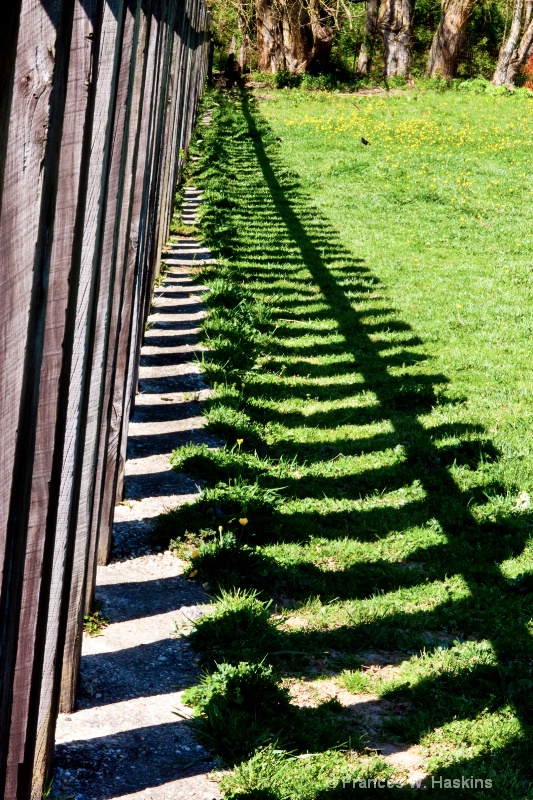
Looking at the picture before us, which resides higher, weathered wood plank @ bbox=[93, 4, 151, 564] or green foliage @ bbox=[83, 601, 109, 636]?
weathered wood plank @ bbox=[93, 4, 151, 564]

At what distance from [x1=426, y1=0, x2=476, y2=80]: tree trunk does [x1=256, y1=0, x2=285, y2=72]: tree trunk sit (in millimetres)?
5421

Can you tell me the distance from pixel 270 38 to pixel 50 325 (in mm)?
33567

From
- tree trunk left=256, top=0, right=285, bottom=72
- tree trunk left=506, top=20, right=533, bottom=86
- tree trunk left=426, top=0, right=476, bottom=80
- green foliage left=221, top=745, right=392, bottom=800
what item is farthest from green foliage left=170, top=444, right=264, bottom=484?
tree trunk left=426, top=0, right=476, bottom=80

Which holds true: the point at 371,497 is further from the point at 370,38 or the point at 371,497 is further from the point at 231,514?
the point at 370,38

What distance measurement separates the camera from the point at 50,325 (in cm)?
185

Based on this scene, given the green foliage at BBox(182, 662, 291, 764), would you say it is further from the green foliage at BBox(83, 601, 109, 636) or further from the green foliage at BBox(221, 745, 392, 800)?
the green foliage at BBox(83, 601, 109, 636)

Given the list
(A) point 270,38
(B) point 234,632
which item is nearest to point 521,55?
(A) point 270,38

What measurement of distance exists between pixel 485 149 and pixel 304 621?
15.2 m

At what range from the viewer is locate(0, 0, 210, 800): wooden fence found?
152 cm

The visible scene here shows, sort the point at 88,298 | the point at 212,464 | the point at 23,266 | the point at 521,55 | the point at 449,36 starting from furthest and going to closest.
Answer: the point at 521,55 < the point at 449,36 < the point at 212,464 < the point at 88,298 < the point at 23,266

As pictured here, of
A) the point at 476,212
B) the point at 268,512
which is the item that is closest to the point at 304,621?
the point at 268,512

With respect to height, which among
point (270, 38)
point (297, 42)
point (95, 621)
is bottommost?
point (95, 621)

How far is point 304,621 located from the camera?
134 inches

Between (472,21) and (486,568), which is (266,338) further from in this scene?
(472,21)
